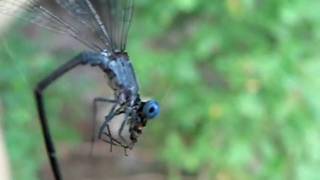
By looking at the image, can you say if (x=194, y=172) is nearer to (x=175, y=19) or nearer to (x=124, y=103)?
(x=175, y=19)

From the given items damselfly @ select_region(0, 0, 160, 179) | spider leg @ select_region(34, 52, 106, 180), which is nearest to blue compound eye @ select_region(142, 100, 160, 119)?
damselfly @ select_region(0, 0, 160, 179)

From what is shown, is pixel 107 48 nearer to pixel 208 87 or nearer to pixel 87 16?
pixel 87 16

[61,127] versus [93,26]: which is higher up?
[61,127]

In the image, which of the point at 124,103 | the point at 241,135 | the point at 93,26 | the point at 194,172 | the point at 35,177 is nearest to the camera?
the point at 124,103

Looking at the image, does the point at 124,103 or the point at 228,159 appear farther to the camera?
the point at 228,159

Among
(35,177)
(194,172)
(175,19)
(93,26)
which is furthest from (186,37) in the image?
(93,26)

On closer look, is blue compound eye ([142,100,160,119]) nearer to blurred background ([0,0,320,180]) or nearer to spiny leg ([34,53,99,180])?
spiny leg ([34,53,99,180])

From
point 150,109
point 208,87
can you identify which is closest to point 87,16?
point 150,109

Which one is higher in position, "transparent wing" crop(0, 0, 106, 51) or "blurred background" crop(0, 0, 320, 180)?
"blurred background" crop(0, 0, 320, 180)
